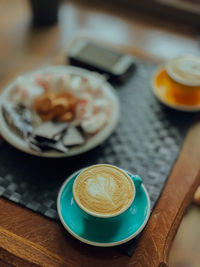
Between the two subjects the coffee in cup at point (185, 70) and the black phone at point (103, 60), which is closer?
the coffee in cup at point (185, 70)

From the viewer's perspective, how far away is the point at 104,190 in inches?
28.9

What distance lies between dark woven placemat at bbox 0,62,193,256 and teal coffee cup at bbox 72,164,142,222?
0.36 ft

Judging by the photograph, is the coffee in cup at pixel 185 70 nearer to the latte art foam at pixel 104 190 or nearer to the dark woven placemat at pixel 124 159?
the dark woven placemat at pixel 124 159

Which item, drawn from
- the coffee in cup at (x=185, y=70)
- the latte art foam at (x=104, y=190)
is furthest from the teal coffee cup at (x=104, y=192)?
the coffee in cup at (x=185, y=70)

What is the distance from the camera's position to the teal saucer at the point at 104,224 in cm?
75

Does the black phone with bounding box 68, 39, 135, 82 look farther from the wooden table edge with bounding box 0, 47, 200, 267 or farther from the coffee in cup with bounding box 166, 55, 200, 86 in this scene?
the wooden table edge with bounding box 0, 47, 200, 267

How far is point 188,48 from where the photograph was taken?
63.7 inches

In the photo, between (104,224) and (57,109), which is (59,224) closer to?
(104,224)

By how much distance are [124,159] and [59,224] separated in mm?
268

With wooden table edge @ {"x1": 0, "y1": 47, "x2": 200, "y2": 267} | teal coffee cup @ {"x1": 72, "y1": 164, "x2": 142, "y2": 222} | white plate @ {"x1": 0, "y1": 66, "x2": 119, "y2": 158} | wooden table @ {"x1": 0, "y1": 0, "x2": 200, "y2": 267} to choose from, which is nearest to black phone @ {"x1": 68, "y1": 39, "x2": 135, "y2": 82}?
wooden table @ {"x1": 0, "y1": 0, "x2": 200, "y2": 267}

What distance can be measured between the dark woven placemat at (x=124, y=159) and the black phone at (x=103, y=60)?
0.12 meters

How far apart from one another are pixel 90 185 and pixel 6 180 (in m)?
0.28

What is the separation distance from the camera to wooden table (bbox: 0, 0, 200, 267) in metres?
0.75

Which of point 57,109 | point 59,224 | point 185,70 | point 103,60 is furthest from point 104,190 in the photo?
point 103,60
